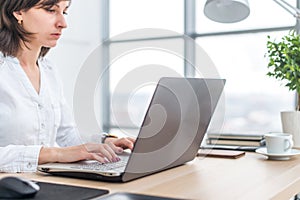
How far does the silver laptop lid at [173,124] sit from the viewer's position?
79 centimetres

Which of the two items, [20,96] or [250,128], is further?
[250,128]

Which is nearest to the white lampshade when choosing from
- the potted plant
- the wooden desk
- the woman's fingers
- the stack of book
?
the potted plant

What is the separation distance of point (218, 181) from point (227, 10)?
72cm

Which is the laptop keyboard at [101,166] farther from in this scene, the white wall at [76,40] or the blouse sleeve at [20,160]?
the white wall at [76,40]

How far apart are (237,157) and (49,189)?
1.87 feet

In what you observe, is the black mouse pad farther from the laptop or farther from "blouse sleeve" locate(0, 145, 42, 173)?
"blouse sleeve" locate(0, 145, 42, 173)

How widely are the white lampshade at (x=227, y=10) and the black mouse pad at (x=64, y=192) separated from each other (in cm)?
83

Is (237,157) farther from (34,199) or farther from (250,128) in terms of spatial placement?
(250,128)

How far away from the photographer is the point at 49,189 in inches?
28.6

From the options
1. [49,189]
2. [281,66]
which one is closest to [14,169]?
[49,189]

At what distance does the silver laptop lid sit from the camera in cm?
79

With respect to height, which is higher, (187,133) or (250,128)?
(187,133)

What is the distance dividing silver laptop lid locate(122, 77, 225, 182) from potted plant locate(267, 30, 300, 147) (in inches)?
17.9

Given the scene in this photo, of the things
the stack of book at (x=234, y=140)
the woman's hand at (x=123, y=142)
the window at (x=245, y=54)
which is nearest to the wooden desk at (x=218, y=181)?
the woman's hand at (x=123, y=142)
